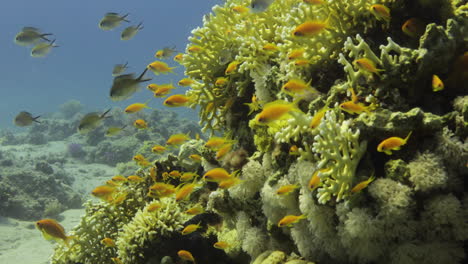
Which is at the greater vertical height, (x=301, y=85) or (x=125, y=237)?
(x=301, y=85)

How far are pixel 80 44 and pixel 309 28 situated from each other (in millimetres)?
169768

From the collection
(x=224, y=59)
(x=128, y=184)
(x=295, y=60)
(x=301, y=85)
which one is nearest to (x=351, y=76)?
(x=301, y=85)

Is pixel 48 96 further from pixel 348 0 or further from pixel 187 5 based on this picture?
pixel 187 5

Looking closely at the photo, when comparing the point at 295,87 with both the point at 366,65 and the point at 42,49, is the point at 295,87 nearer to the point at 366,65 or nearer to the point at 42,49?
the point at 366,65

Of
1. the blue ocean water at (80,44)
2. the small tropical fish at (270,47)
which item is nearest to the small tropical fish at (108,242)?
the small tropical fish at (270,47)

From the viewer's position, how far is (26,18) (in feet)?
473

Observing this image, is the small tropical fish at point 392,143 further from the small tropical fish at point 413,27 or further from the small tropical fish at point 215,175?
the small tropical fish at point 215,175

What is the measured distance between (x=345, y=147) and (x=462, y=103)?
1229mm

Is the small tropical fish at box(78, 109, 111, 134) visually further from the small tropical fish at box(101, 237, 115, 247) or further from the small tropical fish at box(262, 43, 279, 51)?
the small tropical fish at box(262, 43, 279, 51)

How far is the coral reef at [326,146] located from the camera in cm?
280

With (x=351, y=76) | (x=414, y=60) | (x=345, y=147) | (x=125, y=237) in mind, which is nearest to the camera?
(x=345, y=147)

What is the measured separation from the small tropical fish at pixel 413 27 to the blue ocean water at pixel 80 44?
87.2 meters

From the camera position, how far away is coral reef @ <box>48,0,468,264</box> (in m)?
2.80

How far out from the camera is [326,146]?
3057mm
